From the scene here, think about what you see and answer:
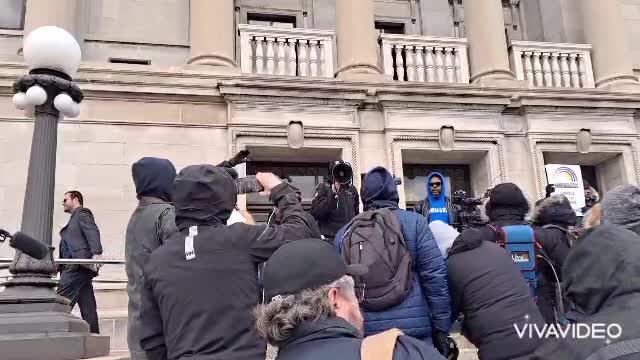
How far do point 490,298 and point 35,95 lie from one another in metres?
5.69

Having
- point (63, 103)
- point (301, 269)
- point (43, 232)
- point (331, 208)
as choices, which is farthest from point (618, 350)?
point (63, 103)

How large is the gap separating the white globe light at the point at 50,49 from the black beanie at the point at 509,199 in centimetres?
539

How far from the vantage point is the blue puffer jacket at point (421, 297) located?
13.3 feet

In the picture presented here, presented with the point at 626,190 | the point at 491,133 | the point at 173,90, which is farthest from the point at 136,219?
the point at 491,133

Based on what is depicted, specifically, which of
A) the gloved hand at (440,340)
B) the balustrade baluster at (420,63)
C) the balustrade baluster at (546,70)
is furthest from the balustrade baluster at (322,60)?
the gloved hand at (440,340)

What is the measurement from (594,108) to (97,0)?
13.3m

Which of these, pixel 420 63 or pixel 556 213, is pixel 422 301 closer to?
pixel 556 213

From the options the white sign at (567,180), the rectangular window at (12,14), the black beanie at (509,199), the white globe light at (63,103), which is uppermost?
the rectangular window at (12,14)

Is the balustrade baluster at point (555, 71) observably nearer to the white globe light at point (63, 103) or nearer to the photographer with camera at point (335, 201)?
the photographer with camera at point (335, 201)

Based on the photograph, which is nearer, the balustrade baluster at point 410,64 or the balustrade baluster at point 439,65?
the balustrade baluster at point 410,64

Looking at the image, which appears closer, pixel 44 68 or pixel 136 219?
pixel 136 219

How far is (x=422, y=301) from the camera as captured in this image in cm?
415

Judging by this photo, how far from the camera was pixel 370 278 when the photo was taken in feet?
13.4

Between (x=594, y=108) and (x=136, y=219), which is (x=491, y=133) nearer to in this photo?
(x=594, y=108)
